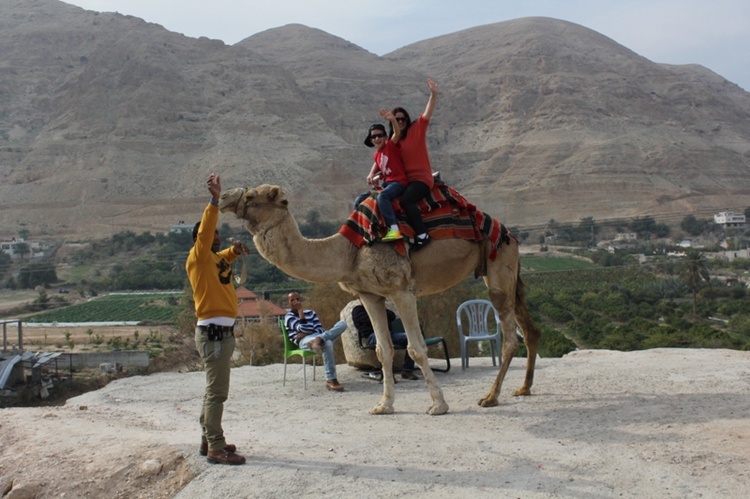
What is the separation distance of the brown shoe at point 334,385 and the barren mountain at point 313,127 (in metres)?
84.9

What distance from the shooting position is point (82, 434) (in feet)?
24.0

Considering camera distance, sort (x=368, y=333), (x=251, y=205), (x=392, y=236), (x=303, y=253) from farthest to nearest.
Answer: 1. (x=368, y=333)
2. (x=392, y=236)
3. (x=303, y=253)
4. (x=251, y=205)

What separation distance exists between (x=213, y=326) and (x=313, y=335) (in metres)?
4.38

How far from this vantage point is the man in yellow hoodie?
6137mm

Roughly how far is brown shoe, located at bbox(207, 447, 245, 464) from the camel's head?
2300mm

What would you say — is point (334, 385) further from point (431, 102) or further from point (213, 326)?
point (213, 326)

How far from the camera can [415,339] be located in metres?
8.30

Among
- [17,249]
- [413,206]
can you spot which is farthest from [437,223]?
[17,249]

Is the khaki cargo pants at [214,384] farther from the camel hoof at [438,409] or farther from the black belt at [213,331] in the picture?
the camel hoof at [438,409]

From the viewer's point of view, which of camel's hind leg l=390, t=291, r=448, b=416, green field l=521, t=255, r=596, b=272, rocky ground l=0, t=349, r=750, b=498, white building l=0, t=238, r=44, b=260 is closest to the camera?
rocky ground l=0, t=349, r=750, b=498

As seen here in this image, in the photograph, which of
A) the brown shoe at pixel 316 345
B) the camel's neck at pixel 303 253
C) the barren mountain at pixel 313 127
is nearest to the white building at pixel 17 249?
the barren mountain at pixel 313 127

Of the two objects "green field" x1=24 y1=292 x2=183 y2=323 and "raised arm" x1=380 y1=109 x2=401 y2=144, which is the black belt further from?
"green field" x1=24 y1=292 x2=183 y2=323

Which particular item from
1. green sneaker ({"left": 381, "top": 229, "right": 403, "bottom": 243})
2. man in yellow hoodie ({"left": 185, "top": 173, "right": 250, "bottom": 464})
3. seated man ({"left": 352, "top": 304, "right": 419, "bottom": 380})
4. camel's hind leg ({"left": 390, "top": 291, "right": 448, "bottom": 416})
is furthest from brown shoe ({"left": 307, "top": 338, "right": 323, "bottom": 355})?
man in yellow hoodie ({"left": 185, "top": 173, "right": 250, "bottom": 464})

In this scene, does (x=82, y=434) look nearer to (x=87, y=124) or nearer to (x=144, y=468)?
(x=144, y=468)
